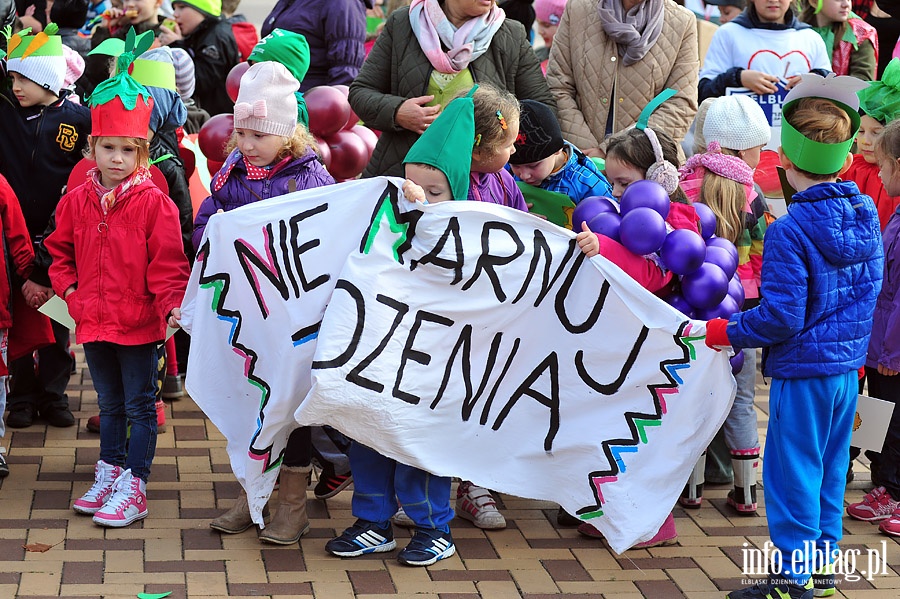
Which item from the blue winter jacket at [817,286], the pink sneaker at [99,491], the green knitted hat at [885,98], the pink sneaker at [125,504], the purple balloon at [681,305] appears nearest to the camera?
the blue winter jacket at [817,286]

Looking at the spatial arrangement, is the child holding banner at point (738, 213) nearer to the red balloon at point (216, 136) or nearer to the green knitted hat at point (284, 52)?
the green knitted hat at point (284, 52)

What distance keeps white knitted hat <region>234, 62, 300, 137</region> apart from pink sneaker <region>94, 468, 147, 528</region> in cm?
149

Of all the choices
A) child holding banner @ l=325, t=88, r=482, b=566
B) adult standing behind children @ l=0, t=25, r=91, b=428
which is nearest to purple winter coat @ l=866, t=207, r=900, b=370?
child holding banner @ l=325, t=88, r=482, b=566

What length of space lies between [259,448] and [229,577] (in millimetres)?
470

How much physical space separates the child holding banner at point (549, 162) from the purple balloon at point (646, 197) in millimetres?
466

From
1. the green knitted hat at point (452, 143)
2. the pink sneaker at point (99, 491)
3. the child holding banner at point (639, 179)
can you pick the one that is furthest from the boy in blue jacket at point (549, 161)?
the pink sneaker at point (99, 491)

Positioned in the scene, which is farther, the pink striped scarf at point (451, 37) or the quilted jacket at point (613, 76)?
the quilted jacket at point (613, 76)

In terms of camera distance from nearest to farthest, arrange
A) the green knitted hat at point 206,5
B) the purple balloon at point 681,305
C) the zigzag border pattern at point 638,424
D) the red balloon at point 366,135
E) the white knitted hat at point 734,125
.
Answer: the zigzag border pattern at point 638,424
the purple balloon at point 681,305
the white knitted hat at point 734,125
the red balloon at point 366,135
the green knitted hat at point 206,5

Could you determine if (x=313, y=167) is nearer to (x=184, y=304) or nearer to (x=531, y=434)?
(x=184, y=304)

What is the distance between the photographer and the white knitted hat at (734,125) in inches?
209

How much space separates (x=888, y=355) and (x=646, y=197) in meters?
1.34

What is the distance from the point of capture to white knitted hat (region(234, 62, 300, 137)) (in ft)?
15.1

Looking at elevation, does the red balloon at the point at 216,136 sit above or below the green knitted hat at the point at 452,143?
below

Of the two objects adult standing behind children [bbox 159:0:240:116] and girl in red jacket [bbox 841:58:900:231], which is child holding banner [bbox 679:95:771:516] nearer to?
girl in red jacket [bbox 841:58:900:231]
